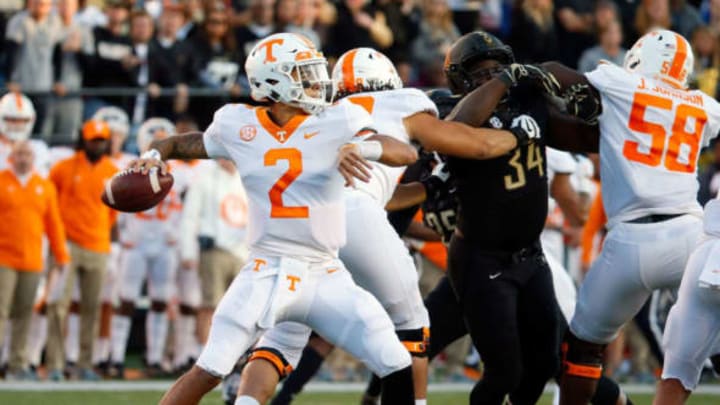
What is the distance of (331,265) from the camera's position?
19.5 ft

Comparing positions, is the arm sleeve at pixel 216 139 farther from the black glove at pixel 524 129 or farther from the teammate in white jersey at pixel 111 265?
the teammate in white jersey at pixel 111 265

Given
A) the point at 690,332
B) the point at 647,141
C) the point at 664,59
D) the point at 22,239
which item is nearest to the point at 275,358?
the point at 690,332

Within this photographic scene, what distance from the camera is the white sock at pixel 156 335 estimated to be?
37.4ft

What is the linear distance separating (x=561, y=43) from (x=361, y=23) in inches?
72.7

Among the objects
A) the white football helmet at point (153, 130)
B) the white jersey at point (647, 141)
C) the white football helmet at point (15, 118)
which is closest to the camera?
the white jersey at point (647, 141)

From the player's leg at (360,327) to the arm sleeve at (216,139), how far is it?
0.65 meters

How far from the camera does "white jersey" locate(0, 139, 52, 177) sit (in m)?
11.0

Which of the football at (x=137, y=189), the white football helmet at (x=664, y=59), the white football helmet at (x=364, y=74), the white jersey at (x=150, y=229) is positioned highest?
the white football helmet at (x=664, y=59)

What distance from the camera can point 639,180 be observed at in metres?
6.53

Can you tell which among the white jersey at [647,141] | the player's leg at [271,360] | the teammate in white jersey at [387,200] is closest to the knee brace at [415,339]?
the teammate in white jersey at [387,200]

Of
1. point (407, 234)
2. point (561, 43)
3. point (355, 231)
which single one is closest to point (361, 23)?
point (561, 43)

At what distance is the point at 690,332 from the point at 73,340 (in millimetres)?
6272

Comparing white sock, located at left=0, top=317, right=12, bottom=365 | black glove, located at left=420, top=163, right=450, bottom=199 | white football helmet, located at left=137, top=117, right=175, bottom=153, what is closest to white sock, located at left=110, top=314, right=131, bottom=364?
white sock, located at left=0, top=317, right=12, bottom=365

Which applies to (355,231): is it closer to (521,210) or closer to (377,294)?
(377,294)
